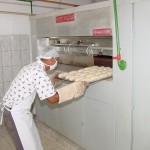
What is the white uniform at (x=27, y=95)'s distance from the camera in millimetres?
1949

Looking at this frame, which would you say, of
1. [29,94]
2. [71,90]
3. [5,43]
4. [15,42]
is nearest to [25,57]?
[15,42]

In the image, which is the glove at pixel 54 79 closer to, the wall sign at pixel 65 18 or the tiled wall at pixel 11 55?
the wall sign at pixel 65 18

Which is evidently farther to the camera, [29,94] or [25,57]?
[25,57]

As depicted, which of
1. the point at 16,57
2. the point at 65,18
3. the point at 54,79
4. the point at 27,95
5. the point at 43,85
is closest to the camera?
the point at 43,85

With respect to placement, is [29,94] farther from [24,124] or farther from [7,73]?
[7,73]

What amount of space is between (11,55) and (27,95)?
1581 millimetres

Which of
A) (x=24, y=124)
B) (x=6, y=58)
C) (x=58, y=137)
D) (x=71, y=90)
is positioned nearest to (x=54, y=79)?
(x=71, y=90)

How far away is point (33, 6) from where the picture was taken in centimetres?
365

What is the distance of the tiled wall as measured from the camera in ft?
11.1

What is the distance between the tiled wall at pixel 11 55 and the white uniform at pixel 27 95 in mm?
1409

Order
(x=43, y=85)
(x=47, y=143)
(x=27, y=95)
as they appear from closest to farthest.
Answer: (x=43, y=85) < (x=27, y=95) < (x=47, y=143)

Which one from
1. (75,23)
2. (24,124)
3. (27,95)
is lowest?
(24,124)

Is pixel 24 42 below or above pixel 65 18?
below

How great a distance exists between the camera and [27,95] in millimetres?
2055
